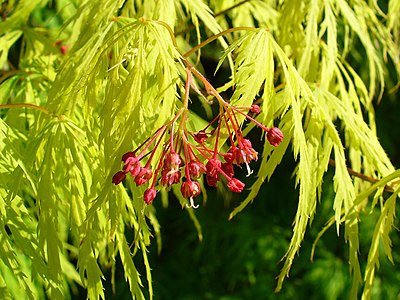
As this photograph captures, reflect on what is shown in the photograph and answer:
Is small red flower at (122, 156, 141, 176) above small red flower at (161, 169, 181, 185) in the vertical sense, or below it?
above

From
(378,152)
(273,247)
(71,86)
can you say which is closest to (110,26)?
(71,86)

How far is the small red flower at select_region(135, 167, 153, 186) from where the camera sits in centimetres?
70

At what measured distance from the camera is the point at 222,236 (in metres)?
2.45

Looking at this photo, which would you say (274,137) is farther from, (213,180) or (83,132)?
(83,132)

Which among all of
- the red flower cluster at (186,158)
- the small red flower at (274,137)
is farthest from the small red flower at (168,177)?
the small red flower at (274,137)

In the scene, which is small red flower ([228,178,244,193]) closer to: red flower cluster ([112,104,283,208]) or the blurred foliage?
red flower cluster ([112,104,283,208])

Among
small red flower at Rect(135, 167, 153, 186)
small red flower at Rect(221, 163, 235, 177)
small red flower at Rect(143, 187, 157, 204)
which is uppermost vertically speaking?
small red flower at Rect(135, 167, 153, 186)

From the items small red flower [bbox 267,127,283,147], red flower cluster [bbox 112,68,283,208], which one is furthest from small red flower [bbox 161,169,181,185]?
small red flower [bbox 267,127,283,147]

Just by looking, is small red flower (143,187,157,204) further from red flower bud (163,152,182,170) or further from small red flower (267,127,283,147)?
small red flower (267,127,283,147)

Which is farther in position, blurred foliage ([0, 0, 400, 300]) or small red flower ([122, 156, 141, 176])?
blurred foliage ([0, 0, 400, 300])

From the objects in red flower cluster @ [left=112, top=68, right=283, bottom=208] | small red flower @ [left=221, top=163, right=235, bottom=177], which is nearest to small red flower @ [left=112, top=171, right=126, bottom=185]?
red flower cluster @ [left=112, top=68, right=283, bottom=208]

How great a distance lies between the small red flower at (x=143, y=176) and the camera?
27.7 inches

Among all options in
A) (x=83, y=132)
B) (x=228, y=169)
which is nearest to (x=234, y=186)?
(x=228, y=169)

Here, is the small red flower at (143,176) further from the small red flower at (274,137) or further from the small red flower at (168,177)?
the small red flower at (274,137)
